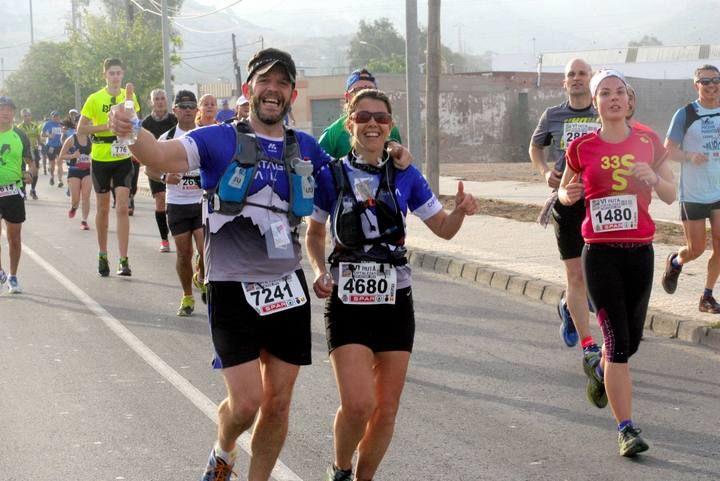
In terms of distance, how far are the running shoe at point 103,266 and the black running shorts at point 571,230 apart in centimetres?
666

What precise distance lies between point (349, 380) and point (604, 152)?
87.0 inches

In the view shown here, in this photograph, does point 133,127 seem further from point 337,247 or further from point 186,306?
point 186,306

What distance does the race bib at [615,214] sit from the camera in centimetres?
633

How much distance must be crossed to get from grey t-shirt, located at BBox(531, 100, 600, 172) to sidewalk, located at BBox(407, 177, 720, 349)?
1.87m

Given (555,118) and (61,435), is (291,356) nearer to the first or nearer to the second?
(61,435)

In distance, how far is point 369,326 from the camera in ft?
17.3

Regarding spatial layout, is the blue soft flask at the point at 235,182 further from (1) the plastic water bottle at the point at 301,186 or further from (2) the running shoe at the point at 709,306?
(2) the running shoe at the point at 709,306

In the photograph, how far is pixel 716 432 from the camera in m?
6.59

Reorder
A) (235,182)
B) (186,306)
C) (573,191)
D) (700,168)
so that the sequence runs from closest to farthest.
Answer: (235,182), (573,191), (700,168), (186,306)

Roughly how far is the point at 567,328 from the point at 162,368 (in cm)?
308

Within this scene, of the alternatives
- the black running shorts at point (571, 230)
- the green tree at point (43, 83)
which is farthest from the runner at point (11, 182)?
the green tree at point (43, 83)

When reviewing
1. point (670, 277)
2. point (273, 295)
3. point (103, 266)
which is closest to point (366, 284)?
point (273, 295)

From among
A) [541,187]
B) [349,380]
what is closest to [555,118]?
[349,380]

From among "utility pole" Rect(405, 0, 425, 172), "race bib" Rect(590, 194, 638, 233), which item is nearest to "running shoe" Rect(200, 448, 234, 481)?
"race bib" Rect(590, 194, 638, 233)
